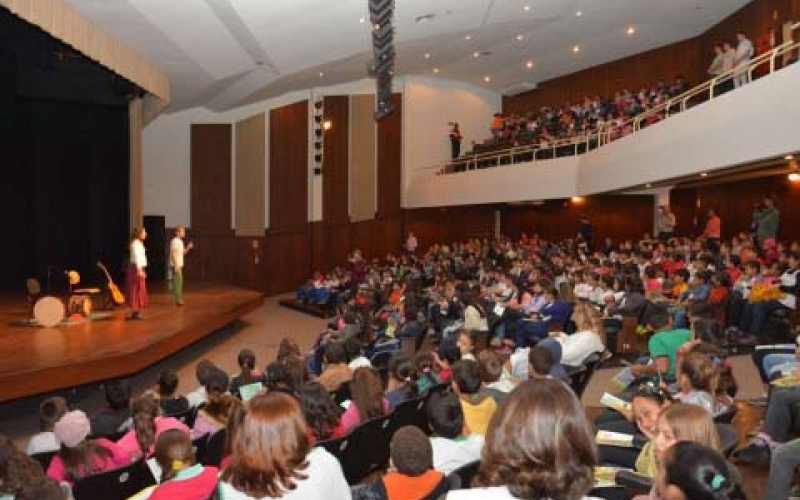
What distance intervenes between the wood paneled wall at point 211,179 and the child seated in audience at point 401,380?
15.6 meters

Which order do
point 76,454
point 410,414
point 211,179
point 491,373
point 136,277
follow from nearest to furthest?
point 76,454
point 410,414
point 491,373
point 136,277
point 211,179

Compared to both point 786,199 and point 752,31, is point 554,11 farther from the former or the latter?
point 786,199

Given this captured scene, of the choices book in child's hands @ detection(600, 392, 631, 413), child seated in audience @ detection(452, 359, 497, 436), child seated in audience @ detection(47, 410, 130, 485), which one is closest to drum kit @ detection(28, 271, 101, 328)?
child seated in audience @ detection(47, 410, 130, 485)

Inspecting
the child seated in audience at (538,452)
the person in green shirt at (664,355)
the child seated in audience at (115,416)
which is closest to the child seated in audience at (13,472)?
the child seated in audience at (115,416)

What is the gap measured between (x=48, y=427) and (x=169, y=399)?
0.84 meters

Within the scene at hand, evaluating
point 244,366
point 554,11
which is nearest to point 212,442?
point 244,366

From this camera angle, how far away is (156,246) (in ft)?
61.5

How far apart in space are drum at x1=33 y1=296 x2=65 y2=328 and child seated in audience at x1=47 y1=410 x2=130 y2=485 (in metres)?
6.65

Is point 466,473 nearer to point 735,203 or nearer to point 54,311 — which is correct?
point 54,311

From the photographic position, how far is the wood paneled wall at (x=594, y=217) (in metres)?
19.3

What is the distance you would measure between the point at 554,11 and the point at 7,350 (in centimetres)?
1266

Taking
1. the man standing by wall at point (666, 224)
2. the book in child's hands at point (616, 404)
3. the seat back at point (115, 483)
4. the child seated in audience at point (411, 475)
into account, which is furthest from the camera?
the man standing by wall at point (666, 224)

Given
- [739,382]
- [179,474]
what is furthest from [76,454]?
[739,382]

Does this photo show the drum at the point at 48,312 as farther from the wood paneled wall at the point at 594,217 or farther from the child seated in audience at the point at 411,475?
the wood paneled wall at the point at 594,217
